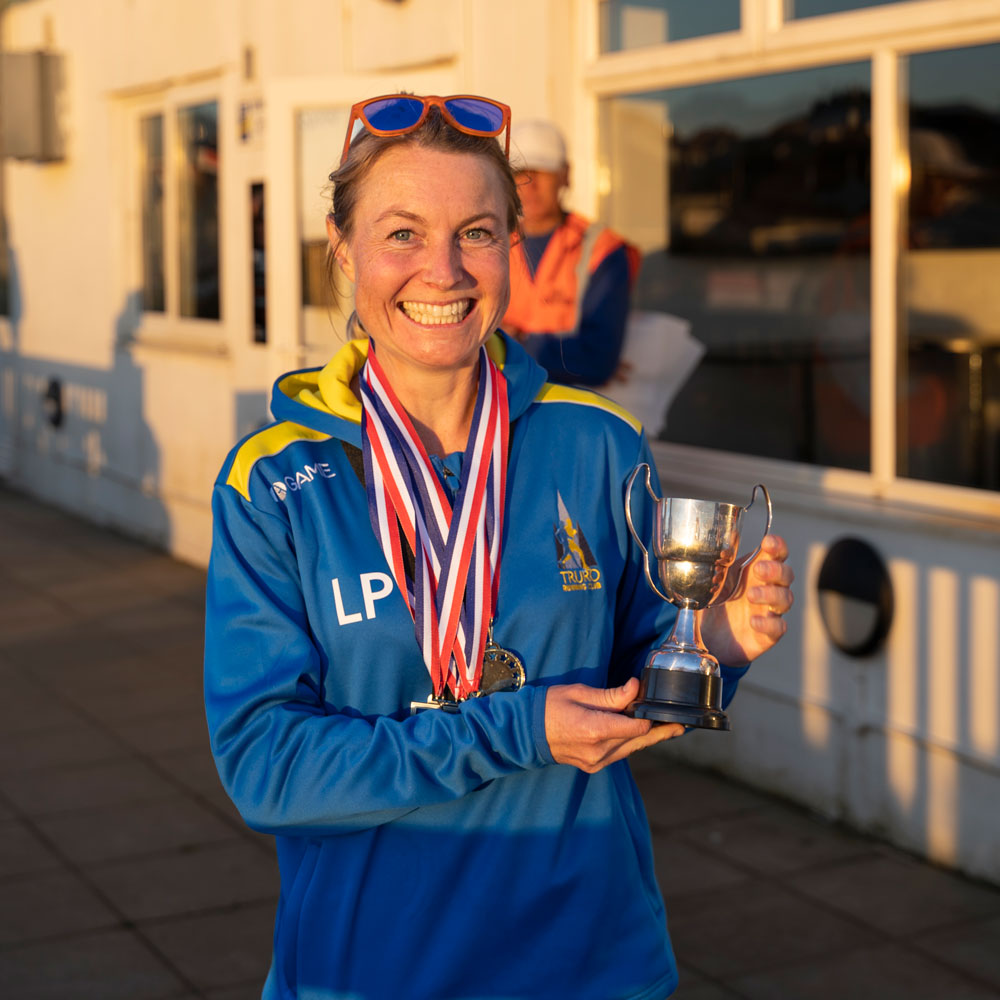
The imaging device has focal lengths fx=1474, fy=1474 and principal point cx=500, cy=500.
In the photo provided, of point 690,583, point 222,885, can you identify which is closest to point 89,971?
point 222,885

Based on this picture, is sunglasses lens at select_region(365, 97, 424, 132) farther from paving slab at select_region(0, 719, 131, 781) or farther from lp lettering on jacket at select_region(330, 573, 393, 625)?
paving slab at select_region(0, 719, 131, 781)

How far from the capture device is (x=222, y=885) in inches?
182

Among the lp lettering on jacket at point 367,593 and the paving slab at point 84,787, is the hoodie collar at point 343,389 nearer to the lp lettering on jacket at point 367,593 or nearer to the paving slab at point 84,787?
the lp lettering on jacket at point 367,593

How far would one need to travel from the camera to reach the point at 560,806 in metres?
1.98

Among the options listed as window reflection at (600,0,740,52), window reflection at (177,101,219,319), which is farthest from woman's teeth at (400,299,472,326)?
window reflection at (177,101,219,319)

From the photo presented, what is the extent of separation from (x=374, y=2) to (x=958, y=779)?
4.82 meters

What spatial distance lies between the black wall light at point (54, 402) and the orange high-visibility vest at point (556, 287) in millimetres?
7967

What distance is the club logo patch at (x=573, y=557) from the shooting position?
1980mm

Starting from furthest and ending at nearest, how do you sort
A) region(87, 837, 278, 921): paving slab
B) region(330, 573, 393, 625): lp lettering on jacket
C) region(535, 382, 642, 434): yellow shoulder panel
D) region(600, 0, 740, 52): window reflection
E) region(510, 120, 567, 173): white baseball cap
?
region(600, 0, 740, 52): window reflection, region(510, 120, 567, 173): white baseball cap, region(87, 837, 278, 921): paving slab, region(535, 382, 642, 434): yellow shoulder panel, region(330, 573, 393, 625): lp lettering on jacket

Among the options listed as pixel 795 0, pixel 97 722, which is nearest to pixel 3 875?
pixel 97 722

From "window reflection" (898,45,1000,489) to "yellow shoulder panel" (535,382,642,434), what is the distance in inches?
122

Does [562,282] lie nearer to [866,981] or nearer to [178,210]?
[866,981]

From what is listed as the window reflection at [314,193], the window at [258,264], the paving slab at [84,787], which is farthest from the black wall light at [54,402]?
the paving slab at [84,787]

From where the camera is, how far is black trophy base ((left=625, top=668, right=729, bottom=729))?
179cm
